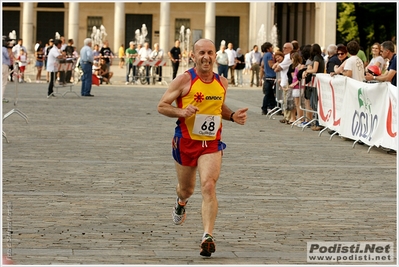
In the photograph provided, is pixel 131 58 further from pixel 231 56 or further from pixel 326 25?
pixel 326 25

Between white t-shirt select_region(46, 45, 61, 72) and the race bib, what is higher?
white t-shirt select_region(46, 45, 61, 72)

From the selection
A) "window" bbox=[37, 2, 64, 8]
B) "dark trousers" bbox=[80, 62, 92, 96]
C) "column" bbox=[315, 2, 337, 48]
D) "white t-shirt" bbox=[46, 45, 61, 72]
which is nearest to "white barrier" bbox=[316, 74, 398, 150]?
"white t-shirt" bbox=[46, 45, 61, 72]

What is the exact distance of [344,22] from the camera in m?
82.6

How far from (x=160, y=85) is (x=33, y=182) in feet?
109

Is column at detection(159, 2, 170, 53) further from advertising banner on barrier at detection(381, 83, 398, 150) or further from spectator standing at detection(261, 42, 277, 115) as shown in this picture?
advertising banner on barrier at detection(381, 83, 398, 150)

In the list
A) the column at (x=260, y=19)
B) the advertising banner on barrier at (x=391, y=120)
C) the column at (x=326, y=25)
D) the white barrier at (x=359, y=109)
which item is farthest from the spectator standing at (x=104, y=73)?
the column at (x=326, y=25)

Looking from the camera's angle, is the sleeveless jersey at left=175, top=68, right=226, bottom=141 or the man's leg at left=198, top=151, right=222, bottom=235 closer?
the man's leg at left=198, top=151, right=222, bottom=235

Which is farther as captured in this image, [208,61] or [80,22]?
[80,22]

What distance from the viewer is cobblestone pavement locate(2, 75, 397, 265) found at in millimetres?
8555

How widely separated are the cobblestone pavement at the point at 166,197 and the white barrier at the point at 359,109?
0.31 m

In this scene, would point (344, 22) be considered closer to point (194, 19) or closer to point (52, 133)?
point (194, 19)

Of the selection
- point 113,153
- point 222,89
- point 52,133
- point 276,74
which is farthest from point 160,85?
point 222,89

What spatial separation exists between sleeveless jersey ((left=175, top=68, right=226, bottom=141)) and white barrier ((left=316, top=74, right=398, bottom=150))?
785 centimetres

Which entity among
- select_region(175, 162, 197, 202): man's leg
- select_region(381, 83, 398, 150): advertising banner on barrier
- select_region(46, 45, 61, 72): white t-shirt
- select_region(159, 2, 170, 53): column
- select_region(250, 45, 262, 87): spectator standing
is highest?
select_region(159, 2, 170, 53): column
